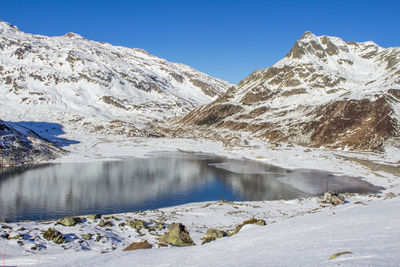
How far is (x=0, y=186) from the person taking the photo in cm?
5778

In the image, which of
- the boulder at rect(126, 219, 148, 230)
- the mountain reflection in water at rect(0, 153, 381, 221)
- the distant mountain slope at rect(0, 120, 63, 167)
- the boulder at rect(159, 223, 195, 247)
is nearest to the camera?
the boulder at rect(159, 223, 195, 247)

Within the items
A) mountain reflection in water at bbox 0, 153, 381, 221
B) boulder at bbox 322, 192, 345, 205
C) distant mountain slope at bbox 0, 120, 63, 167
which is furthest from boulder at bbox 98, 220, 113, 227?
distant mountain slope at bbox 0, 120, 63, 167

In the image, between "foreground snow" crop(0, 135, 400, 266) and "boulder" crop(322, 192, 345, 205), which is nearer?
"foreground snow" crop(0, 135, 400, 266)

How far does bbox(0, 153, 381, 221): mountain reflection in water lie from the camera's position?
150 ft

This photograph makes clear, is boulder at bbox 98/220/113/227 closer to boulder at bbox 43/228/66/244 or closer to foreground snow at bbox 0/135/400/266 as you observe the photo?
foreground snow at bbox 0/135/400/266

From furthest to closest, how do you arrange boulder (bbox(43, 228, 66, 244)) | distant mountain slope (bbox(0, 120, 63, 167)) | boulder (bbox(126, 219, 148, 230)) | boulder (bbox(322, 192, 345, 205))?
distant mountain slope (bbox(0, 120, 63, 167)), boulder (bbox(322, 192, 345, 205)), boulder (bbox(126, 219, 148, 230)), boulder (bbox(43, 228, 66, 244))

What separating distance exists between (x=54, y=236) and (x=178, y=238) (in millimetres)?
9786

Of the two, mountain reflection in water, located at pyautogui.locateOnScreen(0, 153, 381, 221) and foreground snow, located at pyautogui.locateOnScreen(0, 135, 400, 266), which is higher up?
foreground snow, located at pyautogui.locateOnScreen(0, 135, 400, 266)

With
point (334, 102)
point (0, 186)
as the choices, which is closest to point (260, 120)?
point (334, 102)

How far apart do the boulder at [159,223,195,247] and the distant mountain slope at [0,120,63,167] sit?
77.9 meters

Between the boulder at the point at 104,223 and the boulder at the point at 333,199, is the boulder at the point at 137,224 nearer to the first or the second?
the boulder at the point at 104,223

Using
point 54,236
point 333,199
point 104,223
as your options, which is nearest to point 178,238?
point 104,223

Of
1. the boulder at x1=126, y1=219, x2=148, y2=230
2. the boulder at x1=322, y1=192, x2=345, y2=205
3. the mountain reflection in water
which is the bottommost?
the mountain reflection in water

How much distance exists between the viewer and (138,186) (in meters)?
61.1
